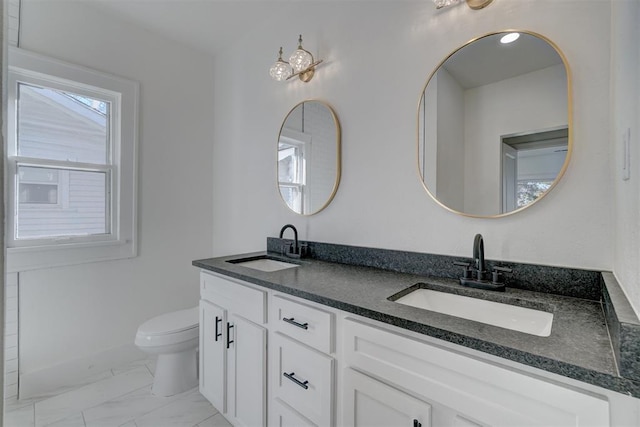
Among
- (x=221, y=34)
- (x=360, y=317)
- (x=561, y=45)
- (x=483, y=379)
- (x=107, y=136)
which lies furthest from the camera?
(x=221, y=34)

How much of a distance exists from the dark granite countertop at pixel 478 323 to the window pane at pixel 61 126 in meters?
1.55

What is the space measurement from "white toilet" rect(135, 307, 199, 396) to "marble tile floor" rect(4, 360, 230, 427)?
0.06 m

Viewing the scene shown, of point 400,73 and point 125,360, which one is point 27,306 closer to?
point 125,360

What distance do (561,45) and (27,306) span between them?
3.21m

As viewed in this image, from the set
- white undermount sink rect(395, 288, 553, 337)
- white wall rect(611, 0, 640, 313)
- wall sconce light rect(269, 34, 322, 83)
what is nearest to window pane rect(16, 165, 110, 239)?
wall sconce light rect(269, 34, 322, 83)

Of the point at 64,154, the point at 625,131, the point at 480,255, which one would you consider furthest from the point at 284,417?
the point at 64,154

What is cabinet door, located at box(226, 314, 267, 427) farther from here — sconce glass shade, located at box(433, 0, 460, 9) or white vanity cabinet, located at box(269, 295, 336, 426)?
sconce glass shade, located at box(433, 0, 460, 9)

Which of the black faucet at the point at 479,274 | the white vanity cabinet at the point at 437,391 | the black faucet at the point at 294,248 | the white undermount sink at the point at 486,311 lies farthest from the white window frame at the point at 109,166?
the black faucet at the point at 479,274

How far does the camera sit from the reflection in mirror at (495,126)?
1.17m

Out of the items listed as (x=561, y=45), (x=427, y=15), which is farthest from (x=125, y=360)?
(x=561, y=45)

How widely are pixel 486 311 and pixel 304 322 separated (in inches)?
27.6

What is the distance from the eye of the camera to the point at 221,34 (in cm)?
251

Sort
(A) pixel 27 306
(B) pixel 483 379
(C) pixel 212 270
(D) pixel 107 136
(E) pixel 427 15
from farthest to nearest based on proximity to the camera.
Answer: (D) pixel 107 136, (A) pixel 27 306, (C) pixel 212 270, (E) pixel 427 15, (B) pixel 483 379

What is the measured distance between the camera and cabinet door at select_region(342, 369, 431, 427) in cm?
86
